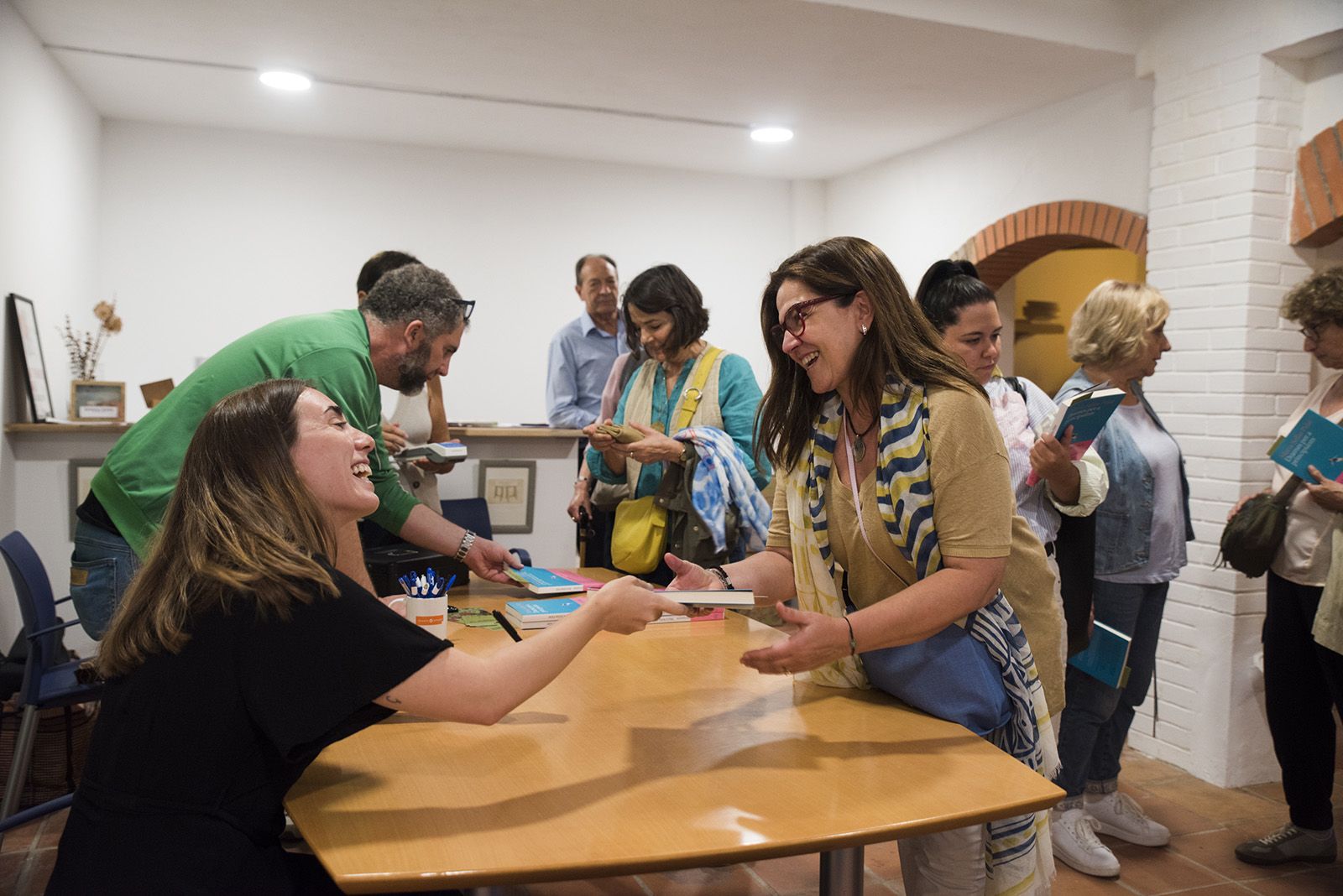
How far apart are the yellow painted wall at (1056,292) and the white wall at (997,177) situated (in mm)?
1659

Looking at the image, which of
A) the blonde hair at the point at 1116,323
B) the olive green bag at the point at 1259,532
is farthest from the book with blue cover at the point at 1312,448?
the blonde hair at the point at 1116,323

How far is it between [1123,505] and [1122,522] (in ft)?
0.17

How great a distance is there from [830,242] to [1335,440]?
2.01m

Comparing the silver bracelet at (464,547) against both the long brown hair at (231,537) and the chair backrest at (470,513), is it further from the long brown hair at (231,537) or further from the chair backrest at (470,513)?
the long brown hair at (231,537)

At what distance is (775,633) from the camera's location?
2436 mm

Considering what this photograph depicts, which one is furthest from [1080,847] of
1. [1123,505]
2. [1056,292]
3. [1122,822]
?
[1056,292]

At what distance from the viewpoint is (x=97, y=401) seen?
460 centimetres

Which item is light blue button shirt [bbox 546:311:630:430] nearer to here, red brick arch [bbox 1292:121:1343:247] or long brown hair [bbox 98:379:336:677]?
red brick arch [bbox 1292:121:1343:247]

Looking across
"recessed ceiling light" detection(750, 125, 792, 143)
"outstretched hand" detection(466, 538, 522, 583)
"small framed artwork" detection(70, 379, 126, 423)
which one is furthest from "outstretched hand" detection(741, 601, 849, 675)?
"recessed ceiling light" detection(750, 125, 792, 143)

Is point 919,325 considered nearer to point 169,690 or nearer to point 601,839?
point 601,839

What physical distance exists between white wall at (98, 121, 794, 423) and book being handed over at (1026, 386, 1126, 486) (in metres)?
5.31

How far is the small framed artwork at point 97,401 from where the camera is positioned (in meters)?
4.55

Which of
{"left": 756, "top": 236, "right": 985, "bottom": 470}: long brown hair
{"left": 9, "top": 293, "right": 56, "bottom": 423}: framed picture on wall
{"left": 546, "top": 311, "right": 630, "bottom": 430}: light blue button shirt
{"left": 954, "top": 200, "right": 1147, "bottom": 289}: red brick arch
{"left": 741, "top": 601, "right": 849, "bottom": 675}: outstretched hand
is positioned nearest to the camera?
{"left": 741, "top": 601, "right": 849, "bottom": 675}: outstretched hand

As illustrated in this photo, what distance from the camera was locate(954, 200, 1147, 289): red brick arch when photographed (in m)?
4.87
